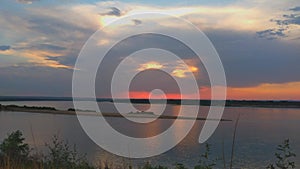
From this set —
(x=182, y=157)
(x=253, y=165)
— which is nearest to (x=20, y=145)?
(x=182, y=157)

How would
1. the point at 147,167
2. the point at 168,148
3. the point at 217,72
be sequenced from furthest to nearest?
the point at 168,148
the point at 147,167
the point at 217,72

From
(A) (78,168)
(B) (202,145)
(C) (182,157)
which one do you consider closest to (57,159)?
(A) (78,168)

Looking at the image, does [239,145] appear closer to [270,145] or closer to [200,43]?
[270,145]

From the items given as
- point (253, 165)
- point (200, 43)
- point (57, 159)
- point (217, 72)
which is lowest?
point (253, 165)

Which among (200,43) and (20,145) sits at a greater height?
(200,43)

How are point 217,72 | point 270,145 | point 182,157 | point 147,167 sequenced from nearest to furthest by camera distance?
point 217,72
point 147,167
point 182,157
point 270,145

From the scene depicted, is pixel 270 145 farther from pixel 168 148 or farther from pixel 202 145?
pixel 168 148

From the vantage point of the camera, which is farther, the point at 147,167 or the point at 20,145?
the point at 20,145

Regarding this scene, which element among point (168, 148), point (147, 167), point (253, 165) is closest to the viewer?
point (147, 167)

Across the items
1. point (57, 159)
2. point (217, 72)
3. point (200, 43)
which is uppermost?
point (200, 43)

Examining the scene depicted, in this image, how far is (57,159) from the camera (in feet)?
25.2

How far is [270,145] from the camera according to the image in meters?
26.1

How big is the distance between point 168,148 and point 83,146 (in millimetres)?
5311

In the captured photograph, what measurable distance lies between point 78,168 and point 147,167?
4.65ft
